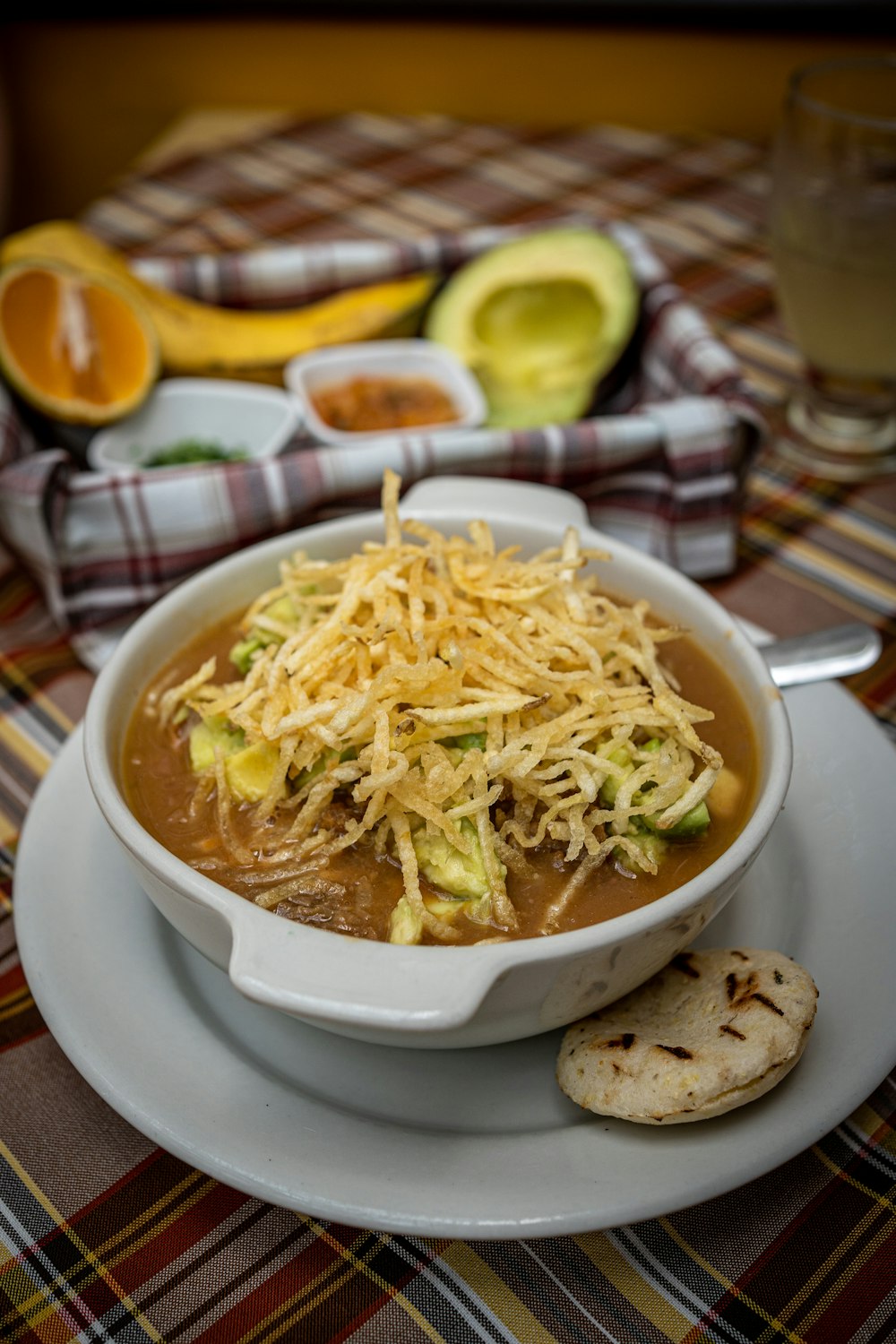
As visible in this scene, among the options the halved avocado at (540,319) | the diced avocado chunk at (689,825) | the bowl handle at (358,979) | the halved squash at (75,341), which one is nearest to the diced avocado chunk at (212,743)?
the bowl handle at (358,979)

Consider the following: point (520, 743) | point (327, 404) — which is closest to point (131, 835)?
point (520, 743)

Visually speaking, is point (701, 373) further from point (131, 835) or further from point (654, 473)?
point (131, 835)

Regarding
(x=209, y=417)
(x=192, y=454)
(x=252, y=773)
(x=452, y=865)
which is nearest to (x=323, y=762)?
(x=252, y=773)

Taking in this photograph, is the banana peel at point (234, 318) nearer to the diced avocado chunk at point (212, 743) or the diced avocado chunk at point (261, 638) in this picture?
the diced avocado chunk at point (261, 638)

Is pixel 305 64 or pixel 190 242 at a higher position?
pixel 305 64

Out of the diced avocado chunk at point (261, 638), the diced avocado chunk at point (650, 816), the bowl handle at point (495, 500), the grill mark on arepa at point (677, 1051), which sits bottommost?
the grill mark on arepa at point (677, 1051)
